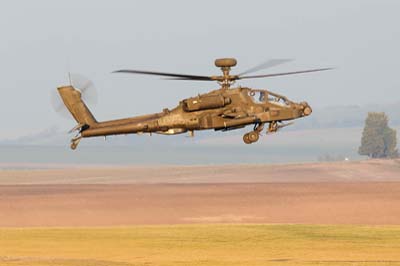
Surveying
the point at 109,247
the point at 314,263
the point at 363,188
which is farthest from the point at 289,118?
the point at 363,188

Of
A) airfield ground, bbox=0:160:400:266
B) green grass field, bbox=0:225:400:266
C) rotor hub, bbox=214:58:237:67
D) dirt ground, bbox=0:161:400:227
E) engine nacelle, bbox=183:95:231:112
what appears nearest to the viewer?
rotor hub, bbox=214:58:237:67

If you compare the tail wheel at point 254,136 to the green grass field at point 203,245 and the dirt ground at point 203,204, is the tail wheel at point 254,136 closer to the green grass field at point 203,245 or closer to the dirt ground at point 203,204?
the green grass field at point 203,245

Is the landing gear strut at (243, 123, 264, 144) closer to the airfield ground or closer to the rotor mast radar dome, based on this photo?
the rotor mast radar dome

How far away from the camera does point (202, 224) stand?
115250 millimetres

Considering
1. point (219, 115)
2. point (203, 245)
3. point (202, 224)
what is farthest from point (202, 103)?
point (202, 224)

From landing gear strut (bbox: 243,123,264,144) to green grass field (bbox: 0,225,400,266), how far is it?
1747 cm

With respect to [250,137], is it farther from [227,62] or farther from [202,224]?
[202,224]

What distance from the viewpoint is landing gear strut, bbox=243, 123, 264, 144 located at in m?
55.3

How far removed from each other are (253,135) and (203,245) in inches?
1351

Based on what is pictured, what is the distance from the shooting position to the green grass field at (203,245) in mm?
76150

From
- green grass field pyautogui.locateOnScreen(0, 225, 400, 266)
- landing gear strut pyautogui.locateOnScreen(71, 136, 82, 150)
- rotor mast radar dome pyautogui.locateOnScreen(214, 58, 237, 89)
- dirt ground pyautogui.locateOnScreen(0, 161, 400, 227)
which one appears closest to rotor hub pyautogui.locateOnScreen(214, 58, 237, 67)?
rotor mast radar dome pyautogui.locateOnScreen(214, 58, 237, 89)

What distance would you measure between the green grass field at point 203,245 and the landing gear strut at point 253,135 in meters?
17.5

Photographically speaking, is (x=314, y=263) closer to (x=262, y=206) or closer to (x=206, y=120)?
(x=206, y=120)

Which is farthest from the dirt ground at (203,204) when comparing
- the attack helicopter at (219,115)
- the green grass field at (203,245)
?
the attack helicopter at (219,115)
